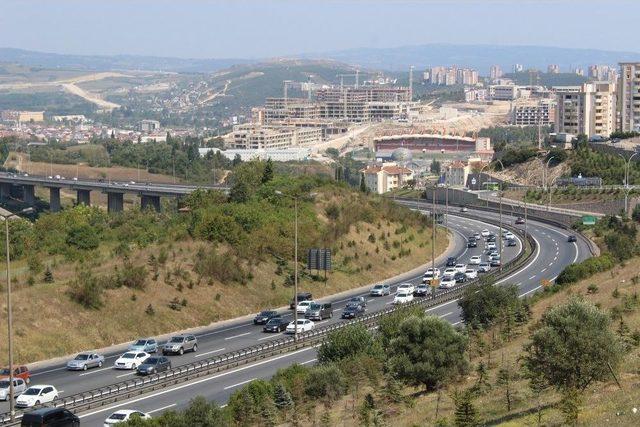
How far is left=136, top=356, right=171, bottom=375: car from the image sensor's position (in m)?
40.2

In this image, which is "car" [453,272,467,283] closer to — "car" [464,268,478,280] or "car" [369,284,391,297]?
"car" [464,268,478,280]

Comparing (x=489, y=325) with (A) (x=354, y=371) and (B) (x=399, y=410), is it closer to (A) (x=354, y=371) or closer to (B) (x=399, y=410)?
(A) (x=354, y=371)

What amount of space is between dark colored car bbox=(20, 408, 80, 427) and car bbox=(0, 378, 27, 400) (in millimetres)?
5452

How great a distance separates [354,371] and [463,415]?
401 inches

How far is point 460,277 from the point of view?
225ft

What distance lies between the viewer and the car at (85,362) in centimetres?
4222

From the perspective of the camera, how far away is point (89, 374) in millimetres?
41406

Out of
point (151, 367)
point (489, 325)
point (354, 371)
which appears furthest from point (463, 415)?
point (489, 325)

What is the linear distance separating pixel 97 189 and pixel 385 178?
2052 inches

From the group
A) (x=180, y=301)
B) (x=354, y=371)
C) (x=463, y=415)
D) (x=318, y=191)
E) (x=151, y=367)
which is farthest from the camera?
(x=318, y=191)

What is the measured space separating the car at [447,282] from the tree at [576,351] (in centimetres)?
3637

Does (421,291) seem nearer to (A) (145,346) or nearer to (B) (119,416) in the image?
(A) (145,346)

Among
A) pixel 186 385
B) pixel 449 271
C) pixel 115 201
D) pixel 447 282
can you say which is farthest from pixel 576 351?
pixel 115 201

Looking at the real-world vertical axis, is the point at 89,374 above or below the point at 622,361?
below
